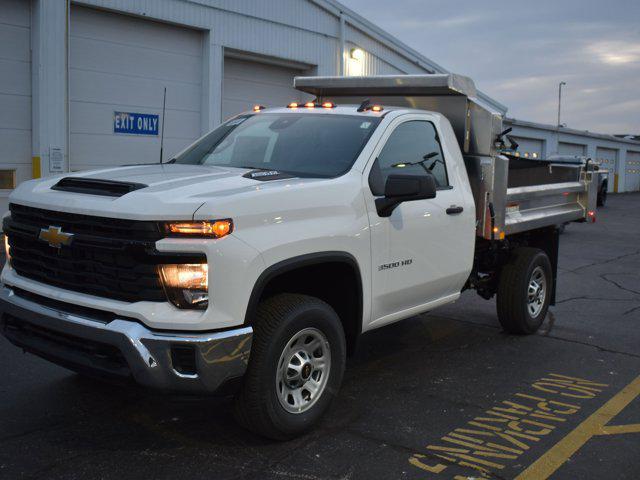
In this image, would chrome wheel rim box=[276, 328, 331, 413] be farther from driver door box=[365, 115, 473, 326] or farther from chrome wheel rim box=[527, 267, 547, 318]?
chrome wheel rim box=[527, 267, 547, 318]

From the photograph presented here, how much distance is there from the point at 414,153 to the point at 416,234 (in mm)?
668

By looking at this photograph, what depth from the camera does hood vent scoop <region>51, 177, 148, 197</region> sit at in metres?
4.06

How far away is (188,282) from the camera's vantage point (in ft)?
12.4

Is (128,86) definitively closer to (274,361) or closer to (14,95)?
(14,95)

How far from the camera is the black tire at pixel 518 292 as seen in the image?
6.98m

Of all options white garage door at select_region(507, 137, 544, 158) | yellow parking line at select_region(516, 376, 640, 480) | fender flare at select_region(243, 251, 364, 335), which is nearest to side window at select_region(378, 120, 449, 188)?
fender flare at select_region(243, 251, 364, 335)

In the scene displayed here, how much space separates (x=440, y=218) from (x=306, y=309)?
1662 millimetres

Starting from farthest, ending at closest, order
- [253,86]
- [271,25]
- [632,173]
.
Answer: [632,173]
[253,86]
[271,25]

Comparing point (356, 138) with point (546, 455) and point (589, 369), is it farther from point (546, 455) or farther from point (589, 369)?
point (589, 369)

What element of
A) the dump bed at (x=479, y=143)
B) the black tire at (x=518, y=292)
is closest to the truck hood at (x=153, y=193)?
the dump bed at (x=479, y=143)

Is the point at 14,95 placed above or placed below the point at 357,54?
below

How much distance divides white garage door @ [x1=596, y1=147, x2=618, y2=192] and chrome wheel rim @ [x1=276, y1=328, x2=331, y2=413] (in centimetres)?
4260

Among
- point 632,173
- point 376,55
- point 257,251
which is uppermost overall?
point 376,55

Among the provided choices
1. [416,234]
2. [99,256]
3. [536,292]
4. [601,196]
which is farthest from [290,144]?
[601,196]
